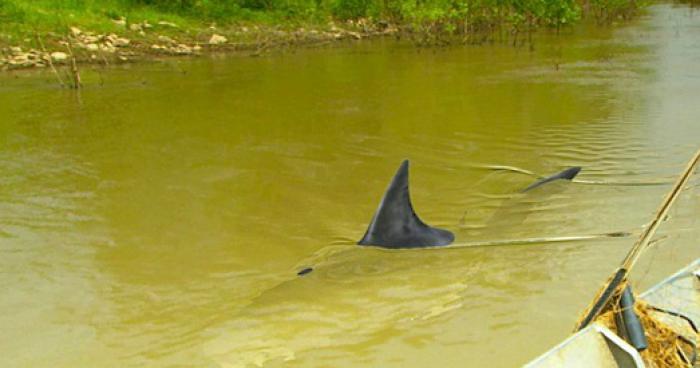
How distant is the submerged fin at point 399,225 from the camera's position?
4816 millimetres

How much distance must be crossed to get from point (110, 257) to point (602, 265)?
12.1 feet

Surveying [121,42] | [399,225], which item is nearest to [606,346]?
[399,225]

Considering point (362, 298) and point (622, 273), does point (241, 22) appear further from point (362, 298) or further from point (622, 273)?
point (622, 273)

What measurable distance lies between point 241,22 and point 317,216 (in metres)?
19.9

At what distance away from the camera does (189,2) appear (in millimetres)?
24391

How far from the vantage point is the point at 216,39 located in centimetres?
2130

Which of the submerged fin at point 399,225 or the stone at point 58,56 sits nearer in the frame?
the submerged fin at point 399,225

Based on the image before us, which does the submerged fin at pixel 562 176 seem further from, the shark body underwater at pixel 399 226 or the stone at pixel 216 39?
the stone at pixel 216 39

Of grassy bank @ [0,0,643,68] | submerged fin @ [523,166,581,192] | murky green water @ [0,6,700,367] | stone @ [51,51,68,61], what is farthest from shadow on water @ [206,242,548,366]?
stone @ [51,51,68,61]

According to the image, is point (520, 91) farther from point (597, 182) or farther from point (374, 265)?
point (374, 265)

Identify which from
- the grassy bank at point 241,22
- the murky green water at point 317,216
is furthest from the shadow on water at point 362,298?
the grassy bank at point 241,22

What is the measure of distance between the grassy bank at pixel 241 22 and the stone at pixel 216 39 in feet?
0.11

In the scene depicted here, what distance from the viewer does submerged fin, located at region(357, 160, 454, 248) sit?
Answer: 4816 mm

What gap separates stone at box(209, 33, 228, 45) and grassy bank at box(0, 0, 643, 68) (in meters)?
0.03
